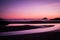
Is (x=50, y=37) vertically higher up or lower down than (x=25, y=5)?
lower down

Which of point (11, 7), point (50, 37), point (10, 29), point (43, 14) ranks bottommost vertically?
point (50, 37)

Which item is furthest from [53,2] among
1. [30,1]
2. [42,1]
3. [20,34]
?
[20,34]

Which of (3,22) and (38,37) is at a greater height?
(3,22)

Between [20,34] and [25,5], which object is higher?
[25,5]

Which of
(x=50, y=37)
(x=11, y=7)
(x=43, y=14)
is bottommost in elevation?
(x=50, y=37)

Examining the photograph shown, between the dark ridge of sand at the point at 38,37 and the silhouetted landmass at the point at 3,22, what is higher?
the silhouetted landmass at the point at 3,22

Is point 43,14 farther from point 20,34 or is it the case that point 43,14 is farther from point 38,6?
point 20,34

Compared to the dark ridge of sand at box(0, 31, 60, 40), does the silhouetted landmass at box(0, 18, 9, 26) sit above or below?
above

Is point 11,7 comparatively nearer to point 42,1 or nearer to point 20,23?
point 20,23

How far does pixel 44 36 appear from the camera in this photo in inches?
83.6

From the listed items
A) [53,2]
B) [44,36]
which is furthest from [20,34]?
[53,2]

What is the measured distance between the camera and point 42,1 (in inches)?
85.7

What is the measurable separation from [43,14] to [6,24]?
507 millimetres

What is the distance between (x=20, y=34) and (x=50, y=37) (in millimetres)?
390
